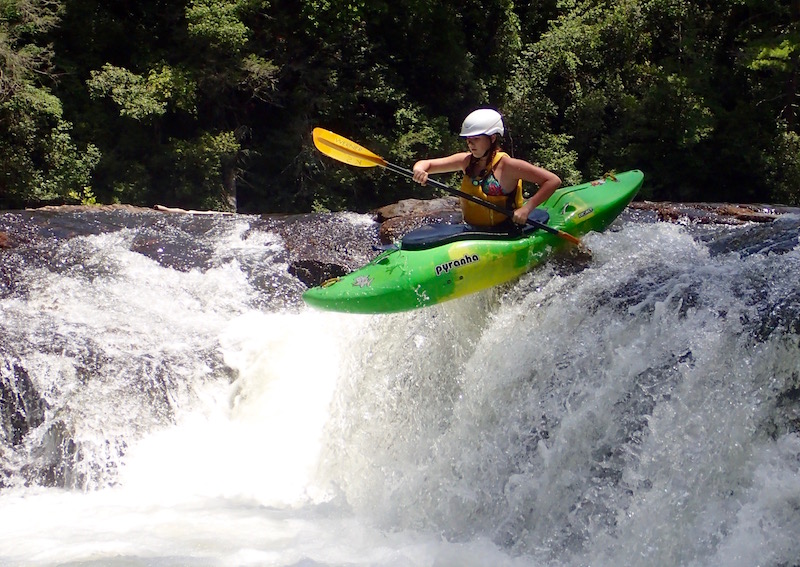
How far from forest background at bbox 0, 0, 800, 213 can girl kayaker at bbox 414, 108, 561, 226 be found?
6.95 meters

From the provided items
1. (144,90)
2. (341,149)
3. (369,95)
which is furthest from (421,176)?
(369,95)

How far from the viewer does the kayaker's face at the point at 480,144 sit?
14.3 ft

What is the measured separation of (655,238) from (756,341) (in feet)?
4.86

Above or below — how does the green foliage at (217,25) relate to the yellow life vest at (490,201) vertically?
above

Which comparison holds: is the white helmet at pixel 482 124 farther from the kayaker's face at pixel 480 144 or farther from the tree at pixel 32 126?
the tree at pixel 32 126

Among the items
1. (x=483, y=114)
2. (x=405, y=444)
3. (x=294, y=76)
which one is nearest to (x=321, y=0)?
(x=294, y=76)

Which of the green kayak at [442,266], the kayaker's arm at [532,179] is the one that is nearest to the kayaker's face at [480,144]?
the kayaker's arm at [532,179]

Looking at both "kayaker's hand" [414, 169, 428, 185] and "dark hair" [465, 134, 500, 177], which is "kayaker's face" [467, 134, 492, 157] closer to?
"dark hair" [465, 134, 500, 177]

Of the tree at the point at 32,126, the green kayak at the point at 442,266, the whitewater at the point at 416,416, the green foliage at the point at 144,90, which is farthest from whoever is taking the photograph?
the green foliage at the point at 144,90

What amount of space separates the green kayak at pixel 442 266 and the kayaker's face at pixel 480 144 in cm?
37

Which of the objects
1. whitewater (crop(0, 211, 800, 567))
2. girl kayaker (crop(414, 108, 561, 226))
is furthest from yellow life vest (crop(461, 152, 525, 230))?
whitewater (crop(0, 211, 800, 567))

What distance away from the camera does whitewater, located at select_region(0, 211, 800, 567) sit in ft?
10.0

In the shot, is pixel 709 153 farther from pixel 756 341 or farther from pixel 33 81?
pixel 756 341

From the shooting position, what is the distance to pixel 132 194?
36.8 feet
